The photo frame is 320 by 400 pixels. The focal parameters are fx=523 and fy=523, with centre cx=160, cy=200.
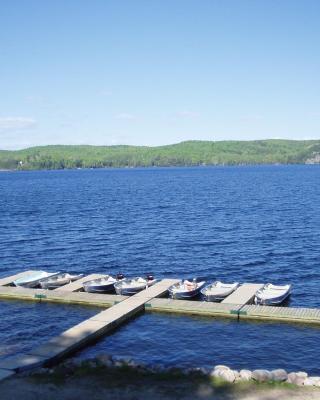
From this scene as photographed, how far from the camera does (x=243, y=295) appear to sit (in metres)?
41.2

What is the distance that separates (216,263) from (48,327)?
25021mm

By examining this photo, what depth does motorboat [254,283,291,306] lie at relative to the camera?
39938 millimetres

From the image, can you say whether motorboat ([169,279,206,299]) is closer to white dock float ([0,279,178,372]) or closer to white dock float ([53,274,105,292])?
white dock float ([0,279,178,372])

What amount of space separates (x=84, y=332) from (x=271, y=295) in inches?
609

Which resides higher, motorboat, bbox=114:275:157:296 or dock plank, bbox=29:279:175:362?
motorboat, bbox=114:275:157:296

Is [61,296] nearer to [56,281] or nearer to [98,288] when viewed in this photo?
[98,288]

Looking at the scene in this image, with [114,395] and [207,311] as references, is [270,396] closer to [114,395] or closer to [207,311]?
[114,395]

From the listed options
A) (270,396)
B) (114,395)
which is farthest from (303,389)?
(114,395)

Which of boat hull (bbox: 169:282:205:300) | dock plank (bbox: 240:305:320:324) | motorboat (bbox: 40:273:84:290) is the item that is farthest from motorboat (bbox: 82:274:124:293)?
dock plank (bbox: 240:305:320:324)

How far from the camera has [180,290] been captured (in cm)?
4212

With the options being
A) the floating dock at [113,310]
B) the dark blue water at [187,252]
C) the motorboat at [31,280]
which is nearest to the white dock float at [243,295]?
the floating dock at [113,310]

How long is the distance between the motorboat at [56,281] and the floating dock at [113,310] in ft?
3.97

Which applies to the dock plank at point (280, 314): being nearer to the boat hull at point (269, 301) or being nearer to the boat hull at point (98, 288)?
the boat hull at point (269, 301)

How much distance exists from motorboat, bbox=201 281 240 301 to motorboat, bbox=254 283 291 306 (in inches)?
97.3
